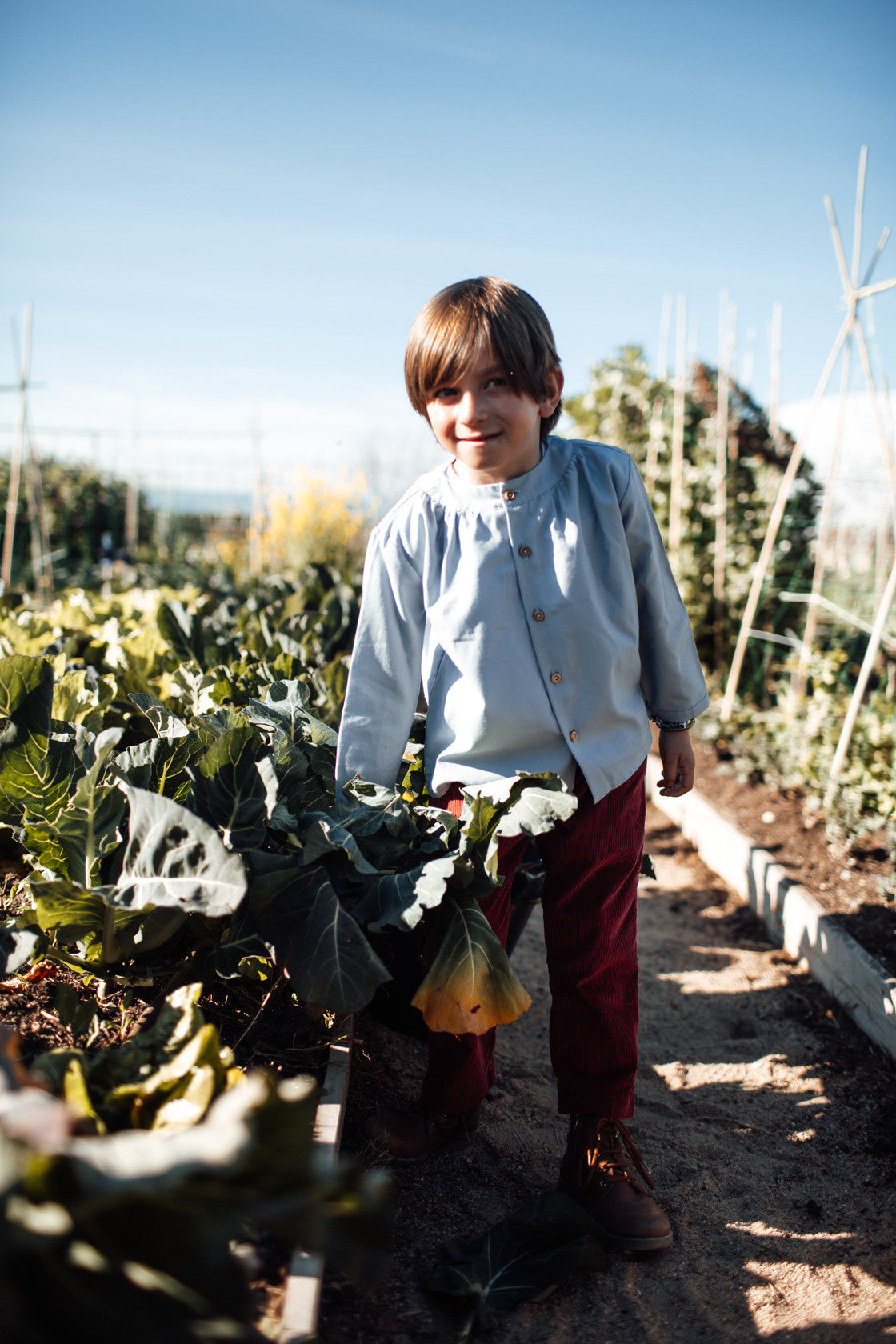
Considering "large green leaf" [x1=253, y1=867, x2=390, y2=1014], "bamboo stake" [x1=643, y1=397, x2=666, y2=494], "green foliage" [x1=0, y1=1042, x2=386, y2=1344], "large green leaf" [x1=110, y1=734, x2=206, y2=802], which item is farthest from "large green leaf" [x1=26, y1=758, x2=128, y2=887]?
"bamboo stake" [x1=643, y1=397, x2=666, y2=494]

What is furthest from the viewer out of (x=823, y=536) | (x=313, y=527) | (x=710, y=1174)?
(x=313, y=527)

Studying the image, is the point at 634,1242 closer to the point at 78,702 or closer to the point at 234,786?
the point at 234,786

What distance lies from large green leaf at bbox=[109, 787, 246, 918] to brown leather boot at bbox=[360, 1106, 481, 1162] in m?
0.78

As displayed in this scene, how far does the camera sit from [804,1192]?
2.04 m

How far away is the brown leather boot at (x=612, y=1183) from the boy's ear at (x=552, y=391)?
1.53m

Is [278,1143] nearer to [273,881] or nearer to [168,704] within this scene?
[273,881]

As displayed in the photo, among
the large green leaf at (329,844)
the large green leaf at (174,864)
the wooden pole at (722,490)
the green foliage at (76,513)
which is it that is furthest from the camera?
the green foliage at (76,513)

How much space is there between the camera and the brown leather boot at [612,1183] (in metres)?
1.78

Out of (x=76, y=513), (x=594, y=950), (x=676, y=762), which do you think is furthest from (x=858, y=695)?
(x=76, y=513)

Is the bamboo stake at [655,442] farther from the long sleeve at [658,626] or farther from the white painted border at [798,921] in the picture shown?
the long sleeve at [658,626]

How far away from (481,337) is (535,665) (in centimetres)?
67

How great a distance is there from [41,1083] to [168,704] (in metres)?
1.38

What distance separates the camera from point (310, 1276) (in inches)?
50.9

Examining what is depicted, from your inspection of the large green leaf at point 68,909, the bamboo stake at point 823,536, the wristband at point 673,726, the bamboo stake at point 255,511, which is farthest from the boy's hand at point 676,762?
the bamboo stake at point 255,511
